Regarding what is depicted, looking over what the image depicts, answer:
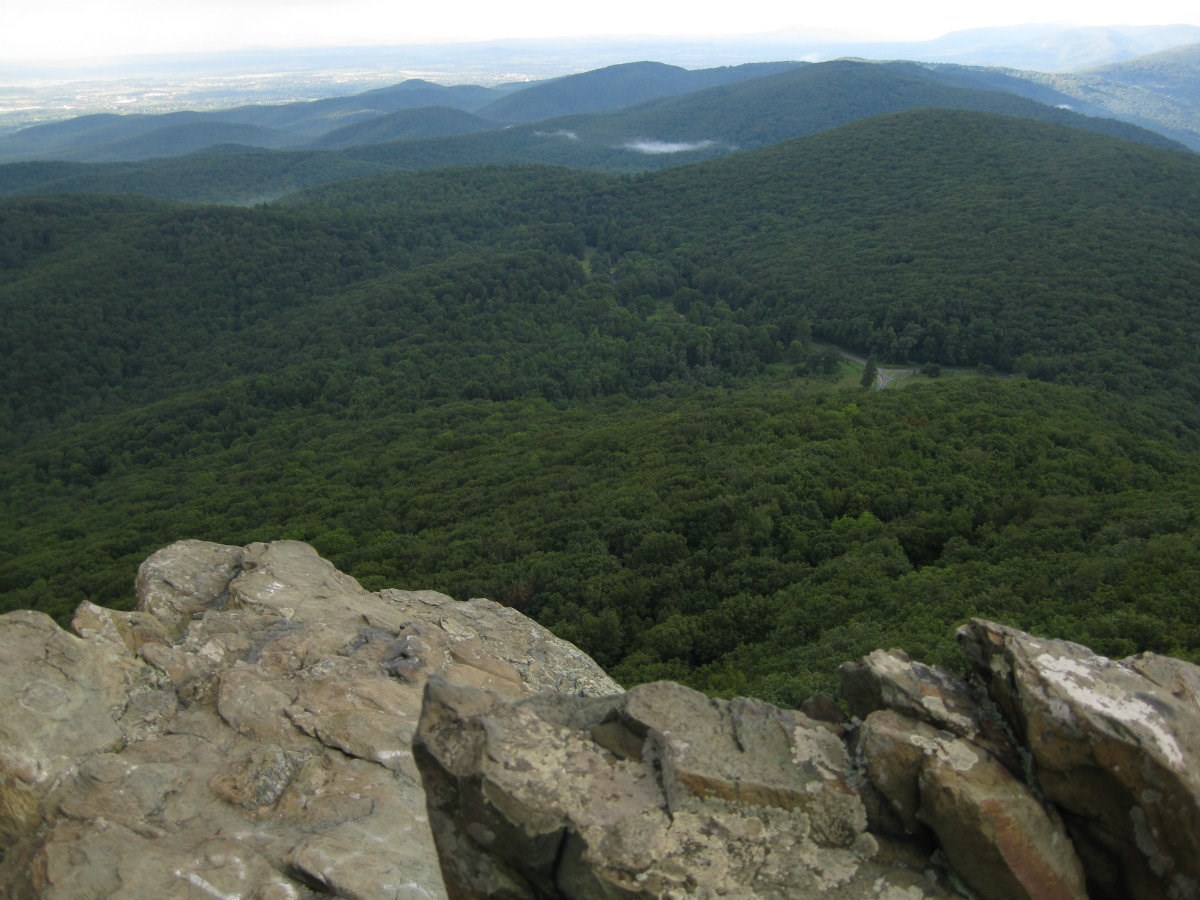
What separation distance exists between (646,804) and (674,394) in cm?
7012

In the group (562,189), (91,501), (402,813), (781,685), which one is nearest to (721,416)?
(781,685)

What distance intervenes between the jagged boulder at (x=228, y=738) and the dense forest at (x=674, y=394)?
400 inches

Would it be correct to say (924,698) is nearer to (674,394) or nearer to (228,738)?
(228,738)

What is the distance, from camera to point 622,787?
980 cm

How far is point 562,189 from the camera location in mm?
156500

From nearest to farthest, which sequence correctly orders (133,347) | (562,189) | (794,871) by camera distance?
(794,871) → (133,347) → (562,189)

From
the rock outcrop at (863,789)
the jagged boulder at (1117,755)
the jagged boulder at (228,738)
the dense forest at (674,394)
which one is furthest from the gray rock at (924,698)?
the dense forest at (674,394)

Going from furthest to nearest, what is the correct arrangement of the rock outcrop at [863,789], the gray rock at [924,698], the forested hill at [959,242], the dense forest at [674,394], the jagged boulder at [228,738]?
1. the forested hill at [959,242]
2. the dense forest at [674,394]
3. the jagged boulder at [228,738]
4. the gray rock at [924,698]
5. the rock outcrop at [863,789]

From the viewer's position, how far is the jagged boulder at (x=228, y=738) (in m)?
12.2

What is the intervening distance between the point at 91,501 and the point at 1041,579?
226ft

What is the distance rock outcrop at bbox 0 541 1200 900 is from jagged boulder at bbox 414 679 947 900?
0.10 ft

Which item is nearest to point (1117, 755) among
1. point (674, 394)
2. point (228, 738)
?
point (228, 738)

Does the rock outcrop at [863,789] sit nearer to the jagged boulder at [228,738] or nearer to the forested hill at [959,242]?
the jagged boulder at [228,738]

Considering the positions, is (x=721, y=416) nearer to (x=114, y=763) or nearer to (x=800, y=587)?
(x=800, y=587)
